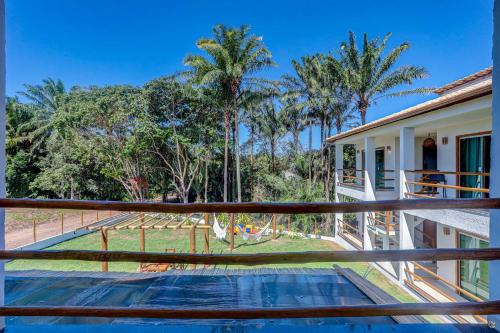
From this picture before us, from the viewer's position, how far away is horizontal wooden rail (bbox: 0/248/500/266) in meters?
1.27

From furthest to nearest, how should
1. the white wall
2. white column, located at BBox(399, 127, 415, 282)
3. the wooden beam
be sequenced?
white column, located at BBox(399, 127, 415, 282) → the white wall → the wooden beam

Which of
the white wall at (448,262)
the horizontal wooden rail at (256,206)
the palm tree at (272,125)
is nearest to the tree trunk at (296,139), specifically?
the palm tree at (272,125)

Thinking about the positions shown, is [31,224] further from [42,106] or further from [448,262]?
[448,262]

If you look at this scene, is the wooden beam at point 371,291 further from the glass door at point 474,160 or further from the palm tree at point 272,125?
the palm tree at point 272,125

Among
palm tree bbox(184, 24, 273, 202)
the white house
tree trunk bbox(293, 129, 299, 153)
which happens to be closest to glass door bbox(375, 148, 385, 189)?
the white house

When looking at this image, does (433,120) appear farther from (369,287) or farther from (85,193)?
(85,193)

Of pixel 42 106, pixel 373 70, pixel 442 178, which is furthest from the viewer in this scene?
pixel 42 106

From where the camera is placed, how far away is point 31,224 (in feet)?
42.3

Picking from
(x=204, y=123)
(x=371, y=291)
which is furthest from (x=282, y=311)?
(x=204, y=123)

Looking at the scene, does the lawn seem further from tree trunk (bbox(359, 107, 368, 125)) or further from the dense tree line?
tree trunk (bbox(359, 107, 368, 125))

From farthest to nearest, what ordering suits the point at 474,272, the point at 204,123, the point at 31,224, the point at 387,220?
the point at 204,123
the point at 31,224
the point at 387,220
the point at 474,272

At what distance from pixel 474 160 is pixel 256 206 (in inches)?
256

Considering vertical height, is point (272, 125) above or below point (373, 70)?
below

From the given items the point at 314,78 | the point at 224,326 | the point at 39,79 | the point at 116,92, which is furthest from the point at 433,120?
the point at 39,79
